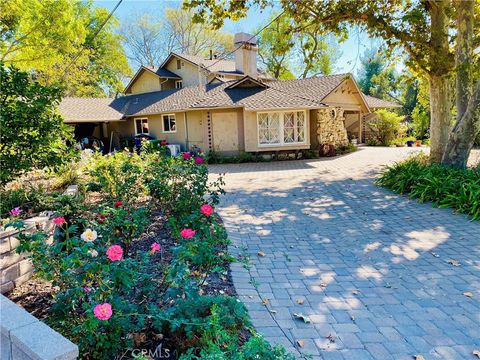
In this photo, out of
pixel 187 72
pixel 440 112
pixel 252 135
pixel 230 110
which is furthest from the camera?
pixel 187 72

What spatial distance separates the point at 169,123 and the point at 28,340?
19.1 meters

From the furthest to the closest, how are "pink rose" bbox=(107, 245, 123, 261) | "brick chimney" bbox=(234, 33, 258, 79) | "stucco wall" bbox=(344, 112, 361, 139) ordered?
"stucco wall" bbox=(344, 112, 361, 139) → "brick chimney" bbox=(234, 33, 258, 79) → "pink rose" bbox=(107, 245, 123, 261)

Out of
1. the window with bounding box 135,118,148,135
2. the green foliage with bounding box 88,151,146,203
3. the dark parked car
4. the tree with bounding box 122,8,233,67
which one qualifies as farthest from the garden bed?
the tree with bounding box 122,8,233,67

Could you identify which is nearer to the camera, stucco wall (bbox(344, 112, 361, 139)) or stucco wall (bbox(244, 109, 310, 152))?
stucco wall (bbox(244, 109, 310, 152))

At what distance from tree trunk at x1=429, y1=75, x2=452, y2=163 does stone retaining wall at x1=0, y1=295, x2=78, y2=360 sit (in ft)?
36.7

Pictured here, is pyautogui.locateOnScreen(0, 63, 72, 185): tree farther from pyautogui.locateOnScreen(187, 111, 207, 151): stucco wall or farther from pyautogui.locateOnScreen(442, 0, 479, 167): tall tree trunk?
pyautogui.locateOnScreen(187, 111, 207, 151): stucco wall

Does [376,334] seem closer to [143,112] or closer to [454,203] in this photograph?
[454,203]

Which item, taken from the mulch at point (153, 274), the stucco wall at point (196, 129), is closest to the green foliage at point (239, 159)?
the stucco wall at point (196, 129)

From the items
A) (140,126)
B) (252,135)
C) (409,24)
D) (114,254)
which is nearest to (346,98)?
(252,135)

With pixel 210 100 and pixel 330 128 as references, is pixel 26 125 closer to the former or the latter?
pixel 210 100

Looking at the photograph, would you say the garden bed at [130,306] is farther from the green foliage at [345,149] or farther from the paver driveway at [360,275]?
the green foliage at [345,149]

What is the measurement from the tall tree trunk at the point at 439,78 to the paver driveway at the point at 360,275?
360 centimetres

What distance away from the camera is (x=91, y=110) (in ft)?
74.8

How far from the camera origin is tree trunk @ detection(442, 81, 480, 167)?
841 cm
